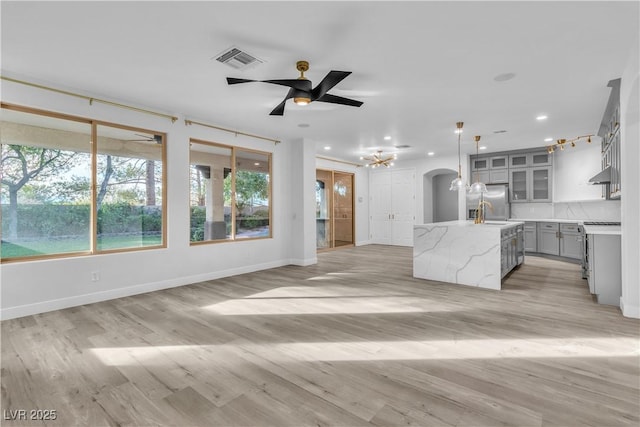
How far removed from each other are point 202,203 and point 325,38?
12.1ft

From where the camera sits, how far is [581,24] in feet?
8.57

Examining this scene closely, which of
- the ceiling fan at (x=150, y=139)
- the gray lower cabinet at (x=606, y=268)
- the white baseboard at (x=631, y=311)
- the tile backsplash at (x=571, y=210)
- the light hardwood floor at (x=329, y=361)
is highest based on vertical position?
the ceiling fan at (x=150, y=139)

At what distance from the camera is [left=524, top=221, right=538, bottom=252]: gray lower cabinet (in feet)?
25.2

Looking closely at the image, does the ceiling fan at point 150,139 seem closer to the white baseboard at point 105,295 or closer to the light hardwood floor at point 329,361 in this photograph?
the white baseboard at point 105,295

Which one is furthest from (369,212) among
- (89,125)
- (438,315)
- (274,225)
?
(89,125)

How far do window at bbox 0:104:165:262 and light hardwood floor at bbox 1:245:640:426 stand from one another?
91 cm

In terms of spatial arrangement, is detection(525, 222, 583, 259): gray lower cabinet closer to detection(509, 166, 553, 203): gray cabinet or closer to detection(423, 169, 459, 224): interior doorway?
detection(509, 166, 553, 203): gray cabinet

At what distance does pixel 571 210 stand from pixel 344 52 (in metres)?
7.63

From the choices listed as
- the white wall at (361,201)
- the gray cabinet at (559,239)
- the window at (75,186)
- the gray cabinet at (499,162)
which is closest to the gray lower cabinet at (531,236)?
the gray cabinet at (559,239)

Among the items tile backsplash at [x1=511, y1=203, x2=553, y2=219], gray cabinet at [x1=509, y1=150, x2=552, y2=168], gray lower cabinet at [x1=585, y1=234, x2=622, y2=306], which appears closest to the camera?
gray lower cabinet at [x1=585, y1=234, x2=622, y2=306]

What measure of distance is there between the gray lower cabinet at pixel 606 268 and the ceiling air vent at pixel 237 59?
4615 mm

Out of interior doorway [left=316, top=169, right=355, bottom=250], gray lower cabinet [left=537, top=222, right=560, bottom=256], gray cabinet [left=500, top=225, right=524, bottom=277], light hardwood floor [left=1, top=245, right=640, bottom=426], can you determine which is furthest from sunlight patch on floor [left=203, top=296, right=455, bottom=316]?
gray lower cabinet [left=537, top=222, right=560, bottom=256]

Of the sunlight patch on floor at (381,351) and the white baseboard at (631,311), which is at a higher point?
the white baseboard at (631,311)

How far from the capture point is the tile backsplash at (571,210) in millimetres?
7145
